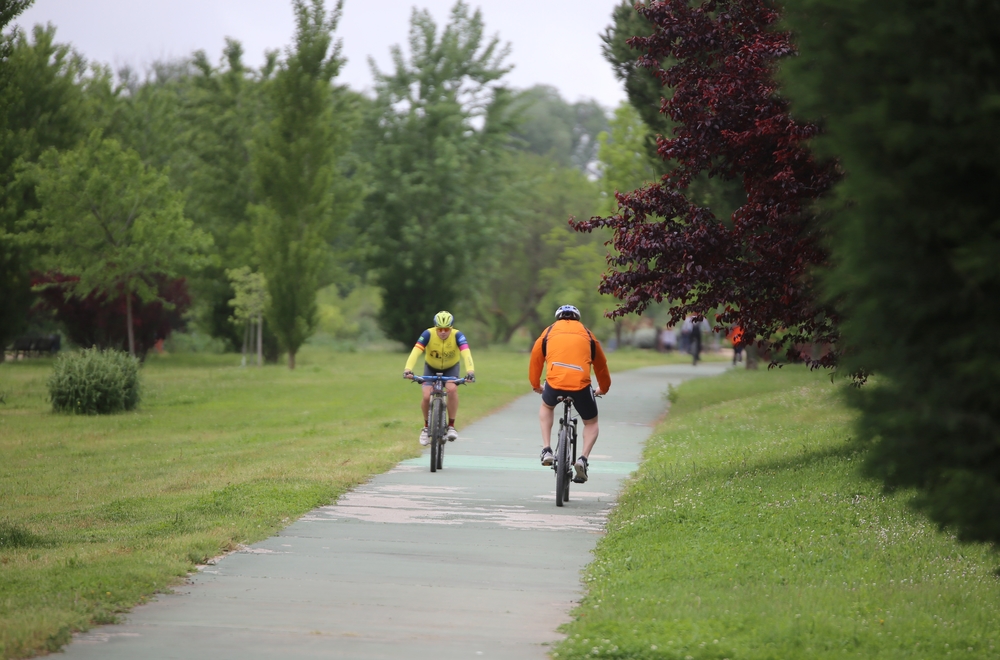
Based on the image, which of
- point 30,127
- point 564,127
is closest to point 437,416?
point 30,127

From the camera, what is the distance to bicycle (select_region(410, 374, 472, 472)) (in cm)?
1433

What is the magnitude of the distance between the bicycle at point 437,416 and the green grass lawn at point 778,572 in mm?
2305

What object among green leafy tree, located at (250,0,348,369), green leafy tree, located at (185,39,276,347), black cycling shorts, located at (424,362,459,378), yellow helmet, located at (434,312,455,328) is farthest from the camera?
green leafy tree, located at (185,39,276,347)

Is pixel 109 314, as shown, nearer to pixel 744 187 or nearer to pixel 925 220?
pixel 744 187

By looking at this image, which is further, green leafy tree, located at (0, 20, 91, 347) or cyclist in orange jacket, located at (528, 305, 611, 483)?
green leafy tree, located at (0, 20, 91, 347)

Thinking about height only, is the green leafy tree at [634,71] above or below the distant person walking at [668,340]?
above

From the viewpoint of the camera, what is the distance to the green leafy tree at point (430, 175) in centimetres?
5516

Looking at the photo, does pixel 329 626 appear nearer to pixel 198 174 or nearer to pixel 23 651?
pixel 23 651

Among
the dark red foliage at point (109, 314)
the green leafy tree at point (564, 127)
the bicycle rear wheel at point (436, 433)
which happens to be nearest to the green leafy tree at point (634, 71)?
the bicycle rear wheel at point (436, 433)

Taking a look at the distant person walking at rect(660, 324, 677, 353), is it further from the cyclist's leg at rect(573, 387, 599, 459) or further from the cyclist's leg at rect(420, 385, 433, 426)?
the cyclist's leg at rect(573, 387, 599, 459)

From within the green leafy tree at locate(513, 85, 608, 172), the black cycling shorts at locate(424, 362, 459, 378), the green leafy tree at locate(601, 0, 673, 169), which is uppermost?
the green leafy tree at locate(513, 85, 608, 172)

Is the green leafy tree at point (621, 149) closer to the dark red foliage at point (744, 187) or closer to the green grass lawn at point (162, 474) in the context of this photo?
the green grass lawn at point (162, 474)

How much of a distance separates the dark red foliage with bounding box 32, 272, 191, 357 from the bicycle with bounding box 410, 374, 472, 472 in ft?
81.4

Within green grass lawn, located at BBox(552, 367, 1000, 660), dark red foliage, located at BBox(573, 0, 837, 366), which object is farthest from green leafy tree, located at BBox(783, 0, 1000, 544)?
dark red foliage, located at BBox(573, 0, 837, 366)
